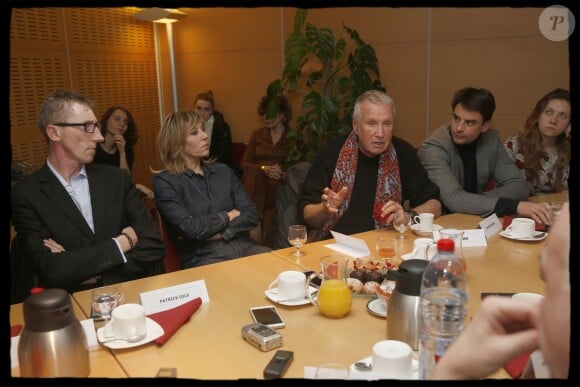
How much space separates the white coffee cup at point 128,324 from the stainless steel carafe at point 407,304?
71 centimetres

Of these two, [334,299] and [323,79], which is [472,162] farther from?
[323,79]

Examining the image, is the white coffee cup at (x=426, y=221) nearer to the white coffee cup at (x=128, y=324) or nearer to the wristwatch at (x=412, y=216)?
the wristwatch at (x=412, y=216)

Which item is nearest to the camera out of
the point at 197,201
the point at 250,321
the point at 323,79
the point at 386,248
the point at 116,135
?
the point at 250,321

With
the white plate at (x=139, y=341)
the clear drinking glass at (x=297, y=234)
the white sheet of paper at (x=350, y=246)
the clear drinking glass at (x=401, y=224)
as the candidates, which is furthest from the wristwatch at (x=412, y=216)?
the white plate at (x=139, y=341)

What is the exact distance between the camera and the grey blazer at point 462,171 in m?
2.91

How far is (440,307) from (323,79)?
13.5 feet

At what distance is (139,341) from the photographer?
1.43 metres

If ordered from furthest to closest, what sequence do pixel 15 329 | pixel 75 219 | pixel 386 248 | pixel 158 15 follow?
pixel 158 15
pixel 75 219
pixel 386 248
pixel 15 329

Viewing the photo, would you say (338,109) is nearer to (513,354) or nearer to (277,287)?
(277,287)

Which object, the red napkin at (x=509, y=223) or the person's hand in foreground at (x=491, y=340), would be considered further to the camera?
the red napkin at (x=509, y=223)

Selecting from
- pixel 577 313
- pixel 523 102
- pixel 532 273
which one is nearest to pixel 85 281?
pixel 532 273

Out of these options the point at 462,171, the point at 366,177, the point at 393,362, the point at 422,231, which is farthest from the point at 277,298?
the point at 462,171

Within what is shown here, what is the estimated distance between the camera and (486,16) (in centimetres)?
421

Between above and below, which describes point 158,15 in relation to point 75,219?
above
